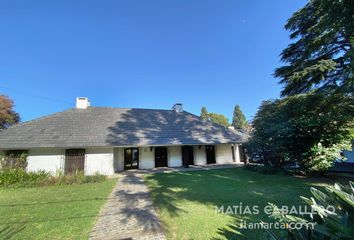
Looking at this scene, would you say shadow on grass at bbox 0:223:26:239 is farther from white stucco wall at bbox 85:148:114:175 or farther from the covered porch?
the covered porch

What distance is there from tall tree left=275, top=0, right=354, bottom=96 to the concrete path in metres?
12.4

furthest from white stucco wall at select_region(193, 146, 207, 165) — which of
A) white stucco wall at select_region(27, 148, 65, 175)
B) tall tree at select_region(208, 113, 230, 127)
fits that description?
tall tree at select_region(208, 113, 230, 127)

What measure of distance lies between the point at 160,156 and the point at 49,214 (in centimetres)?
1223

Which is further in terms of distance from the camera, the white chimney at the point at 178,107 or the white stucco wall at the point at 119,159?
the white chimney at the point at 178,107

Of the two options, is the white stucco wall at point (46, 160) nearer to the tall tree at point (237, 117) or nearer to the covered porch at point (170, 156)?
the covered porch at point (170, 156)

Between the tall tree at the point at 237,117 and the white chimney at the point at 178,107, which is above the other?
the tall tree at the point at 237,117

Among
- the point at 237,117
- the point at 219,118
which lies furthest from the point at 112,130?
the point at 237,117

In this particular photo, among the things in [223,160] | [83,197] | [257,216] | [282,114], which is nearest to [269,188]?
[257,216]

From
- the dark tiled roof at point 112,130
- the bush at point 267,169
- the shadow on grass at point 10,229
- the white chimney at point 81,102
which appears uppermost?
the white chimney at point 81,102

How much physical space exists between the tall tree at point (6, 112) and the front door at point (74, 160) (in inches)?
649

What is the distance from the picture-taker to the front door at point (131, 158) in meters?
17.0

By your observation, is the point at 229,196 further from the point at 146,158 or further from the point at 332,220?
the point at 146,158

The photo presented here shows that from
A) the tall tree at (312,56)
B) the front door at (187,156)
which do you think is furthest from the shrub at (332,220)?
the front door at (187,156)

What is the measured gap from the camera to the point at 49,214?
19.4 ft
